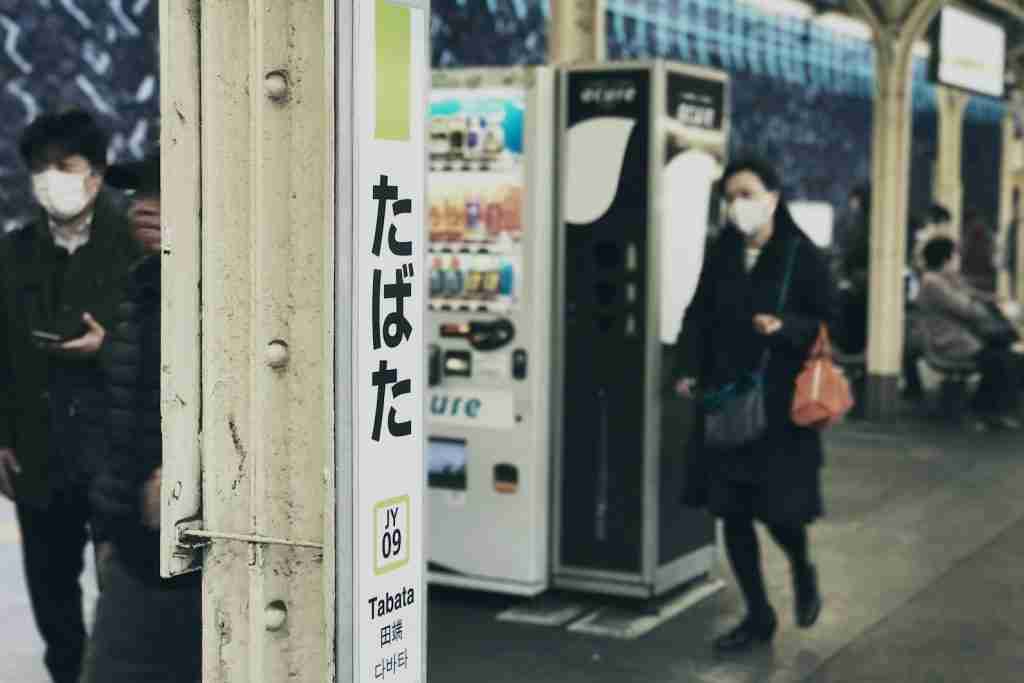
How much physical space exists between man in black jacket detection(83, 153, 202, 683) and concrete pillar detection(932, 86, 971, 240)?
13970 mm

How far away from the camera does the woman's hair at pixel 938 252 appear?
1021cm

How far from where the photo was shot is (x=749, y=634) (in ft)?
17.7

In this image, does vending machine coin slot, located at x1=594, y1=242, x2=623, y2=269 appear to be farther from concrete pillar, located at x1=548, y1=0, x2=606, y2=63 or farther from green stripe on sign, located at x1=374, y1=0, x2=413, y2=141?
green stripe on sign, located at x1=374, y1=0, x2=413, y2=141

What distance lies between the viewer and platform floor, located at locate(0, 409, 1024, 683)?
201 inches

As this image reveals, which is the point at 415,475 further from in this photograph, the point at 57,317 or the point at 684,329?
the point at 684,329

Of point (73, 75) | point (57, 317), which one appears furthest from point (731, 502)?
point (73, 75)

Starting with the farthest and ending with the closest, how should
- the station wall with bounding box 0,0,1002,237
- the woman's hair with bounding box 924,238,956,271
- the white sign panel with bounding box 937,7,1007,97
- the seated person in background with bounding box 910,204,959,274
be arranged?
the seated person in background with bounding box 910,204,959,274, the white sign panel with bounding box 937,7,1007,97, the woman's hair with bounding box 924,238,956,271, the station wall with bounding box 0,0,1002,237

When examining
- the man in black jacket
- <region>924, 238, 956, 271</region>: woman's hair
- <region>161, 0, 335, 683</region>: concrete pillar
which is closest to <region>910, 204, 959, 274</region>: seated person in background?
<region>924, 238, 956, 271</region>: woman's hair

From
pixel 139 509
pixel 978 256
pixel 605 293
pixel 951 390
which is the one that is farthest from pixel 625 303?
pixel 978 256

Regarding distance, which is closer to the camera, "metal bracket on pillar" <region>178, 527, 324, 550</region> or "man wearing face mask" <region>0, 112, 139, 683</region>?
"metal bracket on pillar" <region>178, 527, 324, 550</region>

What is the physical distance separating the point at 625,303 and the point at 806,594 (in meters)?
1.24

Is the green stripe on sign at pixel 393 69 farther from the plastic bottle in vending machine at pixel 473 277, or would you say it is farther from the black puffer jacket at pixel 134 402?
the plastic bottle in vending machine at pixel 473 277

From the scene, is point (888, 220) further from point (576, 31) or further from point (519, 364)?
point (519, 364)

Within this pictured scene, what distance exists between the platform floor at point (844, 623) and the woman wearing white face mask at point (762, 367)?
0.25 m
